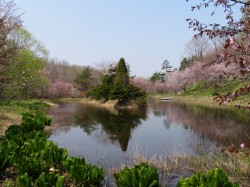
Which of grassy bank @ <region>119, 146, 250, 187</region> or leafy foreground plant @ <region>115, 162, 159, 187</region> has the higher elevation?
leafy foreground plant @ <region>115, 162, 159, 187</region>

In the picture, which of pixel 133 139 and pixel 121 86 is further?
pixel 121 86

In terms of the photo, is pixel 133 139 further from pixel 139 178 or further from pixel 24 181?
pixel 24 181

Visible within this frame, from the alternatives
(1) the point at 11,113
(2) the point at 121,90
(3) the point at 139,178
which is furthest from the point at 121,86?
(3) the point at 139,178

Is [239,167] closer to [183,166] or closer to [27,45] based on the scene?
[183,166]

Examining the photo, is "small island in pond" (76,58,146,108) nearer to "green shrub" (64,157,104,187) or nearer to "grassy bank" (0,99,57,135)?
"grassy bank" (0,99,57,135)

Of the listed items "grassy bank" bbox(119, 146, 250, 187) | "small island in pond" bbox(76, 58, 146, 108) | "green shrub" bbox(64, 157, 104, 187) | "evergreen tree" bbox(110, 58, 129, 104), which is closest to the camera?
"green shrub" bbox(64, 157, 104, 187)

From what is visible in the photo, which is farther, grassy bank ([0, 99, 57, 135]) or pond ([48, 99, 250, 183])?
grassy bank ([0, 99, 57, 135])

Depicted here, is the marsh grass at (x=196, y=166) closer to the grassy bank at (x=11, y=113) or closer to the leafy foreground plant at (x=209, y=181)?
the leafy foreground plant at (x=209, y=181)

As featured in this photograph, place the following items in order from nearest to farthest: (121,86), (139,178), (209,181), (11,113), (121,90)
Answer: (209,181)
(139,178)
(11,113)
(121,90)
(121,86)

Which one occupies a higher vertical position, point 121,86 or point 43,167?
point 121,86

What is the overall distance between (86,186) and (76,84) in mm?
59927

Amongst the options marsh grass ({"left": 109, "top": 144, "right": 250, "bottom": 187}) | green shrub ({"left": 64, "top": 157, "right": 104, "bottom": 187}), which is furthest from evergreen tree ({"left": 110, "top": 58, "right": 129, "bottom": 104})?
green shrub ({"left": 64, "top": 157, "right": 104, "bottom": 187})

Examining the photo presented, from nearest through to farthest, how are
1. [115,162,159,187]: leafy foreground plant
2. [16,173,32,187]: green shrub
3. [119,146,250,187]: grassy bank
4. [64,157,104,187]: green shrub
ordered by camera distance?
[115,162,159,187]: leafy foreground plant, [16,173,32,187]: green shrub, [64,157,104,187]: green shrub, [119,146,250,187]: grassy bank

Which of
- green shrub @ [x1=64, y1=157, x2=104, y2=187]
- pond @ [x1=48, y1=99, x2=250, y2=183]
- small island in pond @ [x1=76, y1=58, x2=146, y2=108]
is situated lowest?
pond @ [x1=48, y1=99, x2=250, y2=183]
